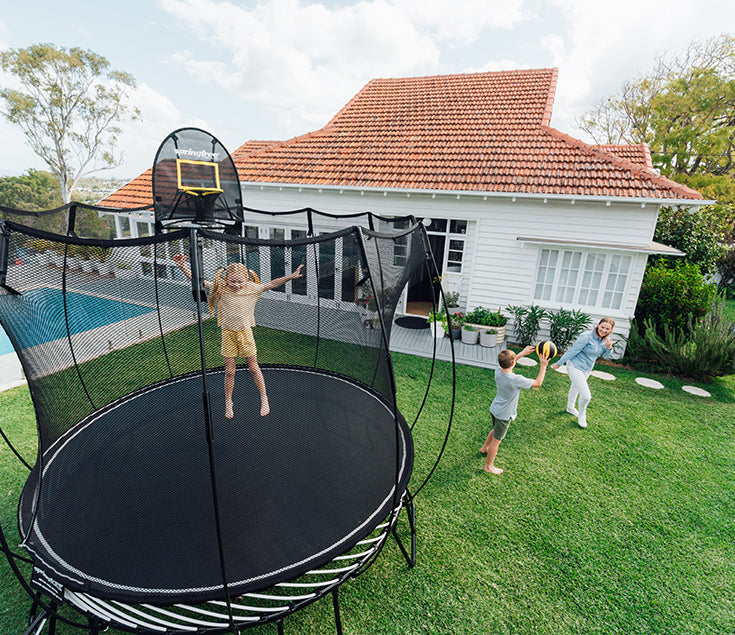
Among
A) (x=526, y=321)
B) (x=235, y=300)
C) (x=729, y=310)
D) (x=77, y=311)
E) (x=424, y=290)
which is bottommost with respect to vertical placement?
(x=729, y=310)

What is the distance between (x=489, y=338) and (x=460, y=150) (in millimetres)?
3971

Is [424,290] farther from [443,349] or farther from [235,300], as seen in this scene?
[235,300]

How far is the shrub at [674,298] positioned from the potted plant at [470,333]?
2992 mm

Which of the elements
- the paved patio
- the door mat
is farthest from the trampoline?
the door mat

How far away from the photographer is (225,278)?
7.96 ft

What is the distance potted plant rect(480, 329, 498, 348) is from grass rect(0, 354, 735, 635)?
7.17ft

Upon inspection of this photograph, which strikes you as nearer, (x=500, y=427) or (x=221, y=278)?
(x=221, y=278)

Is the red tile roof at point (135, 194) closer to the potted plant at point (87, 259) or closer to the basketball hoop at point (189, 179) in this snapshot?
the basketball hoop at point (189, 179)

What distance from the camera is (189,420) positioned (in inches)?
145

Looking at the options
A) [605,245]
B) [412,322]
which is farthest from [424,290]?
[605,245]

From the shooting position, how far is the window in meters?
6.90

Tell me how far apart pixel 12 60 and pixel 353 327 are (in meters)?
18.7

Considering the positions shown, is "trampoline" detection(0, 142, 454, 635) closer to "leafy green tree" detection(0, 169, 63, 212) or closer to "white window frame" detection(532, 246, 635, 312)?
"white window frame" detection(532, 246, 635, 312)

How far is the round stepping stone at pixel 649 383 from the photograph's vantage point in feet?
19.7
